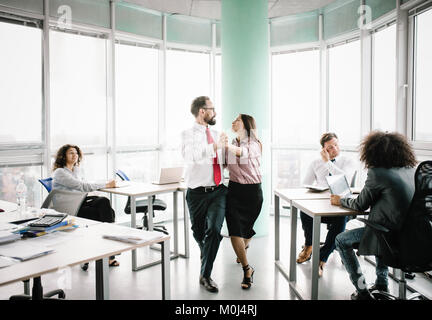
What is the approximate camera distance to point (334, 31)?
5.51 meters

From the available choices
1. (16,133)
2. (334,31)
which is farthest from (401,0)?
(16,133)

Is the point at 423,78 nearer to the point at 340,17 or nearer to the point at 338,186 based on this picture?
the point at 338,186

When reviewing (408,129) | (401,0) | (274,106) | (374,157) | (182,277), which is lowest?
(182,277)

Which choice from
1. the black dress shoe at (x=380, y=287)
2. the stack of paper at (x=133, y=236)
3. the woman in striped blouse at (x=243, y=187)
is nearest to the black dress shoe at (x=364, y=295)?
the black dress shoe at (x=380, y=287)

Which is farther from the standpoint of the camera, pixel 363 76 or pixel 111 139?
pixel 111 139

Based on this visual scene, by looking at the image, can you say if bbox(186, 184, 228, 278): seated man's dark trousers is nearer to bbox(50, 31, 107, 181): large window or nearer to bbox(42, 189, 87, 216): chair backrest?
bbox(42, 189, 87, 216): chair backrest

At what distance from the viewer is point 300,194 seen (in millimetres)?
3516

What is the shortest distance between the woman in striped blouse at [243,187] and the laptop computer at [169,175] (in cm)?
89

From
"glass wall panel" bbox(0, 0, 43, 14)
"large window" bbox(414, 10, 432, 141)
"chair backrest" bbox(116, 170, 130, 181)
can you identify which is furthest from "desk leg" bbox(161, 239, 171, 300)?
"glass wall panel" bbox(0, 0, 43, 14)

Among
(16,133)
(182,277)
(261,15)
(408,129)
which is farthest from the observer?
(261,15)

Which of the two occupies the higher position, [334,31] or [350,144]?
[334,31]

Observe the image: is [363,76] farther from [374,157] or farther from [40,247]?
[40,247]

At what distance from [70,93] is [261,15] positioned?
2.80 m
